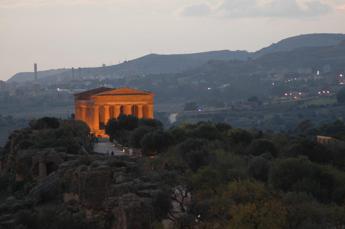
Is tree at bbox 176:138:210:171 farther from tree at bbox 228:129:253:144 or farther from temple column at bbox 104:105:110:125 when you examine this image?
temple column at bbox 104:105:110:125

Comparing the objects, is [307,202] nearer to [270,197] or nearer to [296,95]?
[270,197]

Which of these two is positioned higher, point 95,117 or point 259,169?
point 259,169

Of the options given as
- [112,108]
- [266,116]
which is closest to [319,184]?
[112,108]

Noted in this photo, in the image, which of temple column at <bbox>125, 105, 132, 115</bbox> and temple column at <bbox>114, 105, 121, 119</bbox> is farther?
temple column at <bbox>114, 105, 121, 119</bbox>

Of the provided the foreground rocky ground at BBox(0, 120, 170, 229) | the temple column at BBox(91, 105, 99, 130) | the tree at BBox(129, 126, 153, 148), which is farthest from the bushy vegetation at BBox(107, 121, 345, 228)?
the temple column at BBox(91, 105, 99, 130)

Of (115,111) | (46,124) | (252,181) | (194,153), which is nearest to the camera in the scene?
(252,181)

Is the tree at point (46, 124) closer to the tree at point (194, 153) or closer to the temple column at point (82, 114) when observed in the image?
the tree at point (194, 153)

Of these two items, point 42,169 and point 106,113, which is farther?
point 106,113

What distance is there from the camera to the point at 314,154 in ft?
149

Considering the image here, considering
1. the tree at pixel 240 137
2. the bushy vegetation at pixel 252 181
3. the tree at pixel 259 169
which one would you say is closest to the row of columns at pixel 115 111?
the bushy vegetation at pixel 252 181

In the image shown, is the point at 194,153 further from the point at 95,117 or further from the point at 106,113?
the point at 106,113

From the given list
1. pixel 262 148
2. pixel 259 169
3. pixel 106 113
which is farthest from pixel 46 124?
pixel 106 113

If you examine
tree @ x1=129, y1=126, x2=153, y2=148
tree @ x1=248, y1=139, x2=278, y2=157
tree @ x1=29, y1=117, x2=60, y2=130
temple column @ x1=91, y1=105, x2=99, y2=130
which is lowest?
temple column @ x1=91, y1=105, x2=99, y2=130

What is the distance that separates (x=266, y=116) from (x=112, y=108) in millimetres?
55339
